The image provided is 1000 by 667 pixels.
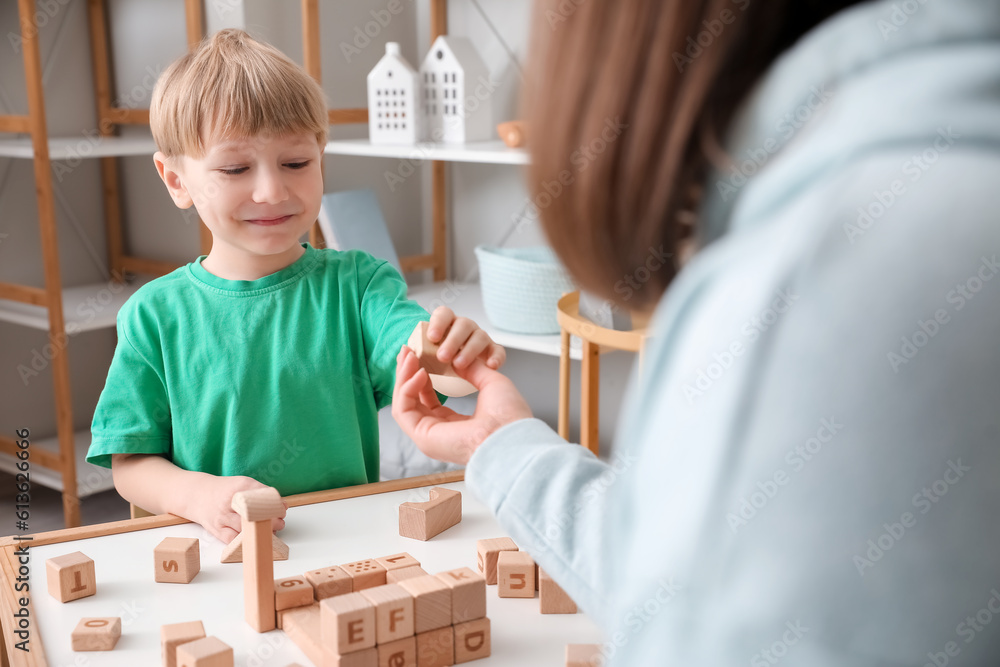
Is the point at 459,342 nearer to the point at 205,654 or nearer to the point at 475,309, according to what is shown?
the point at 205,654

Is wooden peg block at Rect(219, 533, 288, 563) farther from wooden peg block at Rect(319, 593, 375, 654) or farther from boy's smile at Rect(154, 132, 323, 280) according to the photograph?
boy's smile at Rect(154, 132, 323, 280)

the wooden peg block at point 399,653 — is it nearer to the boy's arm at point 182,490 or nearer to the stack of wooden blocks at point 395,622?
the stack of wooden blocks at point 395,622

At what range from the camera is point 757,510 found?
275 mm

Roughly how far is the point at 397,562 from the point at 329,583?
2.4 inches

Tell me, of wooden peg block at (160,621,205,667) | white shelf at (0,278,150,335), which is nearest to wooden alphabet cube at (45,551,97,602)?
wooden peg block at (160,621,205,667)

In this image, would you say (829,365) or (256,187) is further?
(256,187)

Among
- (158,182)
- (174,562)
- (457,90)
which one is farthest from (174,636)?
(158,182)

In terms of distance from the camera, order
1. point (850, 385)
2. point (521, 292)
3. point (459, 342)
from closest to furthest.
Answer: point (850, 385) → point (459, 342) → point (521, 292)

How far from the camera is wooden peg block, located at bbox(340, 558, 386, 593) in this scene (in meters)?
0.70

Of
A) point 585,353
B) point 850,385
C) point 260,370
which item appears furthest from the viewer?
point 585,353

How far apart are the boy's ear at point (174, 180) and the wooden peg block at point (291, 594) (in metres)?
0.58

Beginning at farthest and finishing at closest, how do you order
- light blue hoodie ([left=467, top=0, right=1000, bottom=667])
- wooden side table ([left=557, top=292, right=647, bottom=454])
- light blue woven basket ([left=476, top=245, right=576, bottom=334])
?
light blue woven basket ([left=476, top=245, right=576, bottom=334]), wooden side table ([left=557, top=292, right=647, bottom=454]), light blue hoodie ([left=467, top=0, right=1000, bottom=667])

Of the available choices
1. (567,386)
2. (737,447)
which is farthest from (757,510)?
(567,386)

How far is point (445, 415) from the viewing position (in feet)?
2.46
